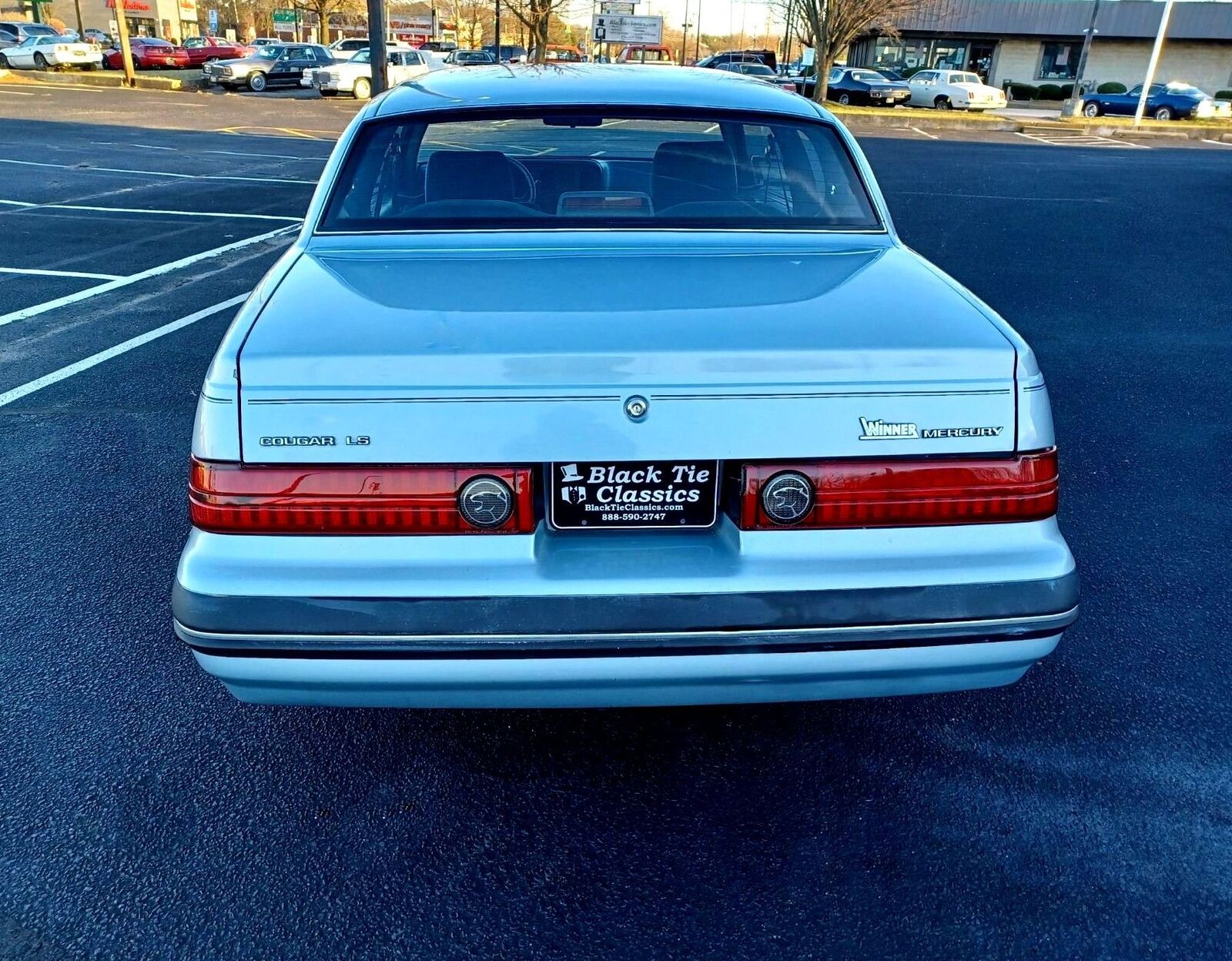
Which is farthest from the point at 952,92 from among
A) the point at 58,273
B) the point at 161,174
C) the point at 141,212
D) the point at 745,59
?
the point at 58,273

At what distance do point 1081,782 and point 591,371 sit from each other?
1.80 metres

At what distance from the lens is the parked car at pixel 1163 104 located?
3669cm

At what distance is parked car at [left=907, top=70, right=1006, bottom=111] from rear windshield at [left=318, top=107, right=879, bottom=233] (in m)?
37.9

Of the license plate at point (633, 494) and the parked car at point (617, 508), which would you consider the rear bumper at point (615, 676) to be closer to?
the parked car at point (617, 508)

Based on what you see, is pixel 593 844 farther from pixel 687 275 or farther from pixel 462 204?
pixel 462 204

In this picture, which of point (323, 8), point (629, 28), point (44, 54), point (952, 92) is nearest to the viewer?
point (44, 54)

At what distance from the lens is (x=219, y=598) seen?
6.80 ft

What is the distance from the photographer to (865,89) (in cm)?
3700

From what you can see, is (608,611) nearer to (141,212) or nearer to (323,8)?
(141,212)

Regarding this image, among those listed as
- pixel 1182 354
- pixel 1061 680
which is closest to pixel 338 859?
pixel 1061 680

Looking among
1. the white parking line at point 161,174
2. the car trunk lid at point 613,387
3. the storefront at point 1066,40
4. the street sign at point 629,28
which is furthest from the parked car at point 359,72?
the storefront at point 1066,40

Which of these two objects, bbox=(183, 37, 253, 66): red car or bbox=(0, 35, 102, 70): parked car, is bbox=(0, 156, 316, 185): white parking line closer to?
bbox=(0, 35, 102, 70): parked car

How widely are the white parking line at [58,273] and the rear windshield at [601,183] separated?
219 inches

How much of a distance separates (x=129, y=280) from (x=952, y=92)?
3590cm
